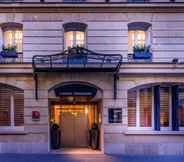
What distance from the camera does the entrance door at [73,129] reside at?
26984mm

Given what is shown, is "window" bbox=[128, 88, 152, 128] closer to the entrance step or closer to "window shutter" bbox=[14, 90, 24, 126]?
the entrance step

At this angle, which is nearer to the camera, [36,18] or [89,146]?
[36,18]

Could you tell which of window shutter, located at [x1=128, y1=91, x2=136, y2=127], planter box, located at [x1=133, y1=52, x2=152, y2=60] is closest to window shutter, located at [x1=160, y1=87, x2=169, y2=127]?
window shutter, located at [x1=128, y1=91, x2=136, y2=127]

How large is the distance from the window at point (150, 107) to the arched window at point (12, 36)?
6.54 meters

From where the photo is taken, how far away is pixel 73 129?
2705cm

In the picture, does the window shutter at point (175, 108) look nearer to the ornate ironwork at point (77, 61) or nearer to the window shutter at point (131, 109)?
the window shutter at point (131, 109)

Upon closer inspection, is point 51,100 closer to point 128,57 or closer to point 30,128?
point 30,128

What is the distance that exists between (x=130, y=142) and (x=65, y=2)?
26.8 feet

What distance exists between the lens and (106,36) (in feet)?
78.3

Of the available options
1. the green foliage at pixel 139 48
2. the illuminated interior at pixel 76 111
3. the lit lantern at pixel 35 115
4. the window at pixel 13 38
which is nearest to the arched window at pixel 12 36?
the window at pixel 13 38

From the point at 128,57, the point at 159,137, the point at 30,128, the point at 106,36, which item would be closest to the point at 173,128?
the point at 159,137

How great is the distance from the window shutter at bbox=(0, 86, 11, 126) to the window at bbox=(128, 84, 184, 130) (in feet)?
21.5

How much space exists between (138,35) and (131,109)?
13.4 ft

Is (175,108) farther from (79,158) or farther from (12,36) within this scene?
(12,36)
